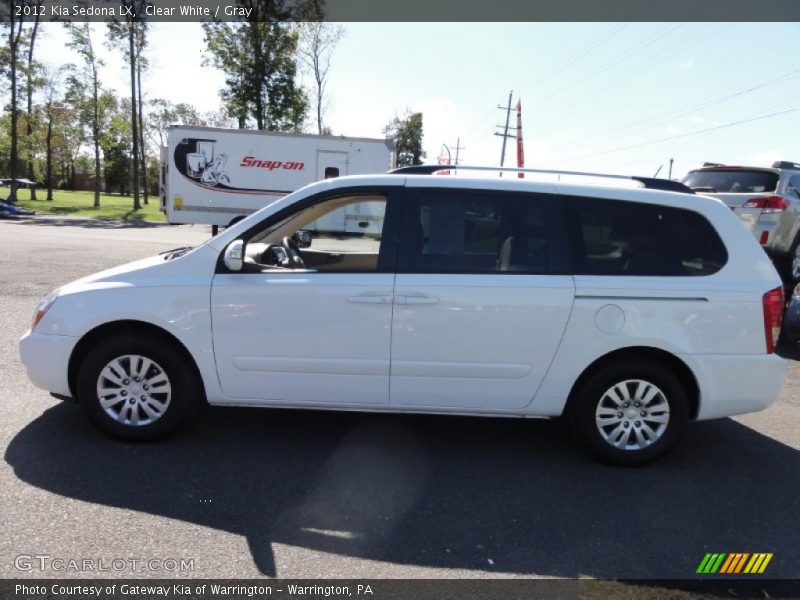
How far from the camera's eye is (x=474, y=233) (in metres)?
3.88

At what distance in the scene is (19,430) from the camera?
405 centimetres

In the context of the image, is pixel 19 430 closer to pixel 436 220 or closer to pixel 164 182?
pixel 436 220

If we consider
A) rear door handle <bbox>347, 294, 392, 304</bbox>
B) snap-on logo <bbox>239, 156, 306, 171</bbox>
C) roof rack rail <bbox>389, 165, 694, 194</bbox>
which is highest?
snap-on logo <bbox>239, 156, 306, 171</bbox>

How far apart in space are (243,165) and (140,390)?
15.2 m

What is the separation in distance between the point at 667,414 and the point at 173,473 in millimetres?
3232

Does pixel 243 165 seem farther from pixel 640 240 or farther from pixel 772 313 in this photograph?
pixel 772 313

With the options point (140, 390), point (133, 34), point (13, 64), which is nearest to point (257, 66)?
point (133, 34)

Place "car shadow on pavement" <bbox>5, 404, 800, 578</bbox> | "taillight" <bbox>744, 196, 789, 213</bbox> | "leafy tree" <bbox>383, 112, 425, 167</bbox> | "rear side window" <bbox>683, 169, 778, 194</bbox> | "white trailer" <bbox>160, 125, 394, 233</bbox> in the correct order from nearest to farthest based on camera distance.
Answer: "car shadow on pavement" <bbox>5, 404, 800, 578</bbox> < "taillight" <bbox>744, 196, 789, 213</bbox> < "rear side window" <bbox>683, 169, 778, 194</bbox> < "white trailer" <bbox>160, 125, 394, 233</bbox> < "leafy tree" <bbox>383, 112, 425, 167</bbox>

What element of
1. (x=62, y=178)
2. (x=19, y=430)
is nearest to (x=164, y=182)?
(x=19, y=430)

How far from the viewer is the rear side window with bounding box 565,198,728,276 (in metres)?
3.86

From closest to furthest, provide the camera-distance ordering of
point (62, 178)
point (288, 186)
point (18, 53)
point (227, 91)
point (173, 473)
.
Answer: point (173, 473) < point (288, 186) < point (227, 91) < point (18, 53) < point (62, 178)

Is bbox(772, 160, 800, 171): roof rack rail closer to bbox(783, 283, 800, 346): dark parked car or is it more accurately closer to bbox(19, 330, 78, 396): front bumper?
bbox(783, 283, 800, 346): dark parked car

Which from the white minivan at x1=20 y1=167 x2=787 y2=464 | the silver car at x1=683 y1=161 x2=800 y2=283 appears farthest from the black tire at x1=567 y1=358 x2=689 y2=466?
the silver car at x1=683 y1=161 x2=800 y2=283

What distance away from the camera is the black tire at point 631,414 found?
12.6 feet
